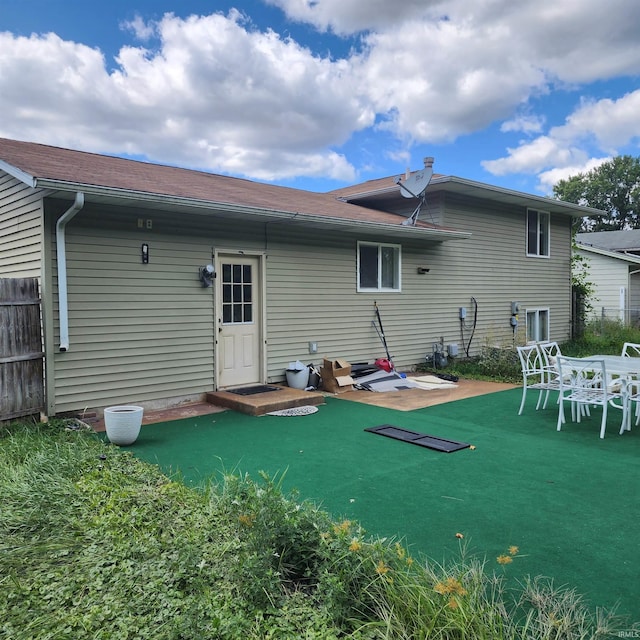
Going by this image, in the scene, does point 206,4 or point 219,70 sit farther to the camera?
point 219,70

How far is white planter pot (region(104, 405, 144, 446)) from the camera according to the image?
5055 mm

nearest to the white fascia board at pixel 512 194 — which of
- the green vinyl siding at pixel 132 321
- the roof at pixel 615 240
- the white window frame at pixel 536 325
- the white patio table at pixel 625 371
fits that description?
the white window frame at pixel 536 325

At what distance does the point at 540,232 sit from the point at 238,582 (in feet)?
41.0

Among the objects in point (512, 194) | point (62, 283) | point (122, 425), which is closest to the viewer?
point (122, 425)

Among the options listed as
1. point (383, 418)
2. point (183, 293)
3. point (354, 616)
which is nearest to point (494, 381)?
point (383, 418)

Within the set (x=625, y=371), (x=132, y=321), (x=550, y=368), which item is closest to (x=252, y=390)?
(x=132, y=321)

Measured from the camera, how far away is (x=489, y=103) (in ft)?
53.7

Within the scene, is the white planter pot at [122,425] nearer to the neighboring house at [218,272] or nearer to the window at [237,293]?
the neighboring house at [218,272]

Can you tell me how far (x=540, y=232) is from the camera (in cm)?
1283

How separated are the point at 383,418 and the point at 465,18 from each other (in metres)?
7.37

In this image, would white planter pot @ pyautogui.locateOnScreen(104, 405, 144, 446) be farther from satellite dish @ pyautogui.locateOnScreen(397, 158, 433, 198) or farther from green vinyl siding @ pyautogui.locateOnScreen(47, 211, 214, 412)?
satellite dish @ pyautogui.locateOnScreen(397, 158, 433, 198)

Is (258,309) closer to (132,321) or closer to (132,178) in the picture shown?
(132,321)

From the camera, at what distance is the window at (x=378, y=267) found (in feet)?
29.8

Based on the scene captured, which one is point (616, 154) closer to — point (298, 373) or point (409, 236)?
point (409, 236)
